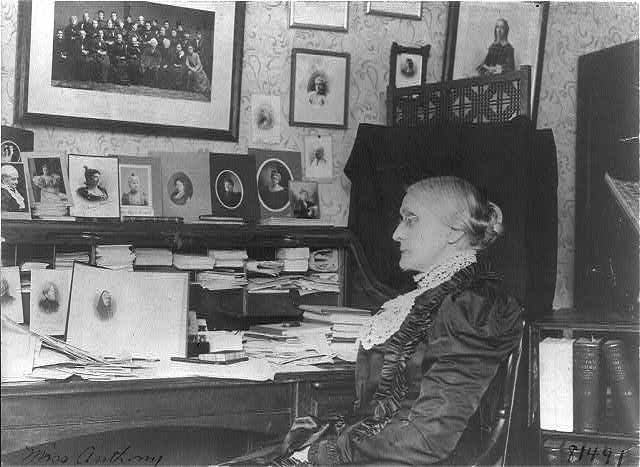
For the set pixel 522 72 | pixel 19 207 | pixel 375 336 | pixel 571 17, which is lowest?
pixel 375 336

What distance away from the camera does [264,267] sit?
284 cm

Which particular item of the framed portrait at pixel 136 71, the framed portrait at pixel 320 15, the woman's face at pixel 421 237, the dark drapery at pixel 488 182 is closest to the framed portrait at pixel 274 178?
the framed portrait at pixel 136 71

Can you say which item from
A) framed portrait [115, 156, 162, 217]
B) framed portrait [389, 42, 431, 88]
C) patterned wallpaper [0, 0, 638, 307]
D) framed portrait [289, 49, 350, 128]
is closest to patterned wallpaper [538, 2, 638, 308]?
patterned wallpaper [0, 0, 638, 307]

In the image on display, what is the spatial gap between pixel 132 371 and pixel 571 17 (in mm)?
2423

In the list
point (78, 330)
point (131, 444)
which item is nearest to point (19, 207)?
point (78, 330)

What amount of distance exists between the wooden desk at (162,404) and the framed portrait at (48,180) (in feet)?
2.33

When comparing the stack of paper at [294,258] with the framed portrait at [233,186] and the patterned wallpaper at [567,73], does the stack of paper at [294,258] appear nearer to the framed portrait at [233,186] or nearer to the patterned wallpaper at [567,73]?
the framed portrait at [233,186]

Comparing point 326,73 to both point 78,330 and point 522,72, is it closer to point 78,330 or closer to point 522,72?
point 522,72

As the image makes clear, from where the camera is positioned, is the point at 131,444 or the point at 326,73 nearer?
the point at 131,444

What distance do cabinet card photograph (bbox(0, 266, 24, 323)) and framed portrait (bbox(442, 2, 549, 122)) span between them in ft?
6.13

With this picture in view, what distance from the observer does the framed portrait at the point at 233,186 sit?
113 inches

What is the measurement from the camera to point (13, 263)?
98.4 inches

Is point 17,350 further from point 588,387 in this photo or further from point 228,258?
point 588,387
